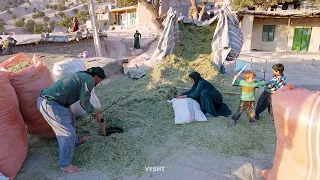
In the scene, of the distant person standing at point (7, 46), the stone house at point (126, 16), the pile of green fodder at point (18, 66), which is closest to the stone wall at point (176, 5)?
the stone house at point (126, 16)

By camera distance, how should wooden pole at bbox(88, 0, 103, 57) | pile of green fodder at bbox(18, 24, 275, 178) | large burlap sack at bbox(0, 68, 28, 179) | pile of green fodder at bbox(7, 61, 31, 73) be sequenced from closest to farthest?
1. large burlap sack at bbox(0, 68, 28, 179)
2. pile of green fodder at bbox(18, 24, 275, 178)
3. pile of green fodder at bbox(7, 61, 31, 73)
4. wooden pole at bbox(88, 0, 103, 57)

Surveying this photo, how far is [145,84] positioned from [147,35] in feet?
39.7

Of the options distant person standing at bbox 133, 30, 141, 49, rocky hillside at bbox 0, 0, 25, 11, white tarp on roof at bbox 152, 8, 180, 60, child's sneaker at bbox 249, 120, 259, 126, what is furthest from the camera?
rocky hillside at bbox 0, 0, 25, 11

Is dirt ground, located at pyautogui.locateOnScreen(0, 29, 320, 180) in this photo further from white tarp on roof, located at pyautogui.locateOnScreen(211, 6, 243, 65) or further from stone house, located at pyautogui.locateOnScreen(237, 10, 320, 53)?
stone house, located at pyautogui.locateOnScreen(237, 10, 320, 53)

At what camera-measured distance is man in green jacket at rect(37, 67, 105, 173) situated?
2887 mm

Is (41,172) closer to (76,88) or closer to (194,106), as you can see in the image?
(76,88)

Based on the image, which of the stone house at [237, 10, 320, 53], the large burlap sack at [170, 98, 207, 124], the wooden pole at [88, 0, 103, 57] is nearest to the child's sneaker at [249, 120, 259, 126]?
the large burlap sack at [170, 98, 207, 124]

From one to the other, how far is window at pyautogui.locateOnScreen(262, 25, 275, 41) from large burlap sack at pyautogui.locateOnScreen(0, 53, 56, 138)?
14821mm

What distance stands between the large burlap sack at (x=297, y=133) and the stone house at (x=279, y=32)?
13245mm

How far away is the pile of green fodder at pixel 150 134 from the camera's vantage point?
3219 mm

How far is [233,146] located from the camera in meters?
3.52

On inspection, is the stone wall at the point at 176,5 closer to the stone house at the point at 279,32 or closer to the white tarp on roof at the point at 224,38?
the stone house at the point at 279,32

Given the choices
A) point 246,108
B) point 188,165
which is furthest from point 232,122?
point 188,165

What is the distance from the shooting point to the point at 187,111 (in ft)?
14.0
